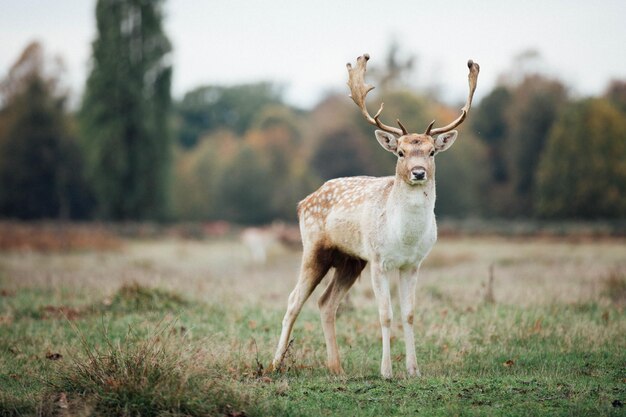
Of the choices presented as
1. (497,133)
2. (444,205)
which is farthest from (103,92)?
(497,133)

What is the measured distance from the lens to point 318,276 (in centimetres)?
829

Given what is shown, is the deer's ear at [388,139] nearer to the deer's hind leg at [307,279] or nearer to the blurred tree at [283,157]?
the deer's hind leg at [307,279]

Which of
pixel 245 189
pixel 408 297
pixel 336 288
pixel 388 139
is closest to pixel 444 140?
pixel 388 139

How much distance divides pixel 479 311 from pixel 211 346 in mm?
4648

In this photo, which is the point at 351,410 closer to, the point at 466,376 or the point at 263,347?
the point at 466,376

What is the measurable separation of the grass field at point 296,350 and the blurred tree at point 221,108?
66324 millimetres

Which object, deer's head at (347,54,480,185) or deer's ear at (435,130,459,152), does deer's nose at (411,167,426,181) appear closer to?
deer's head at (347,54,480,185)

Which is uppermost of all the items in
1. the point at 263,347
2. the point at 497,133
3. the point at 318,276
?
the point at 497,133

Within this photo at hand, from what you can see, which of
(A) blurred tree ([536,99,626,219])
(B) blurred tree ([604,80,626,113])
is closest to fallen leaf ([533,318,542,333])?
(A) blurred tree ([536,99,626,219])

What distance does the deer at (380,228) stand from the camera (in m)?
7.37

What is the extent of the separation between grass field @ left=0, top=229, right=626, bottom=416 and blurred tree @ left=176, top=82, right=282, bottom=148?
66.3m

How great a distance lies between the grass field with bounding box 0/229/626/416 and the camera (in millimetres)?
6105

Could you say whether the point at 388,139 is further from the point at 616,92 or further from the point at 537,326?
the point at 616,92

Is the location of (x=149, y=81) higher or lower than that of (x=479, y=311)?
higher
